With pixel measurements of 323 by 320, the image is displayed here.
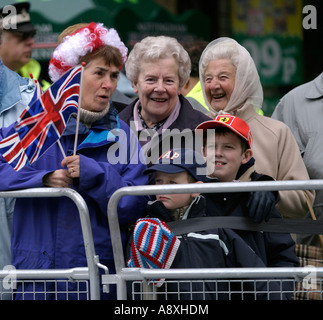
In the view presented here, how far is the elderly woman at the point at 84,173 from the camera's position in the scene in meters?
Result: 3.99

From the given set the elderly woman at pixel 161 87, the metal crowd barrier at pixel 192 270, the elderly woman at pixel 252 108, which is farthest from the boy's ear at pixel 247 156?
the metal crowd barrier at pixel 192 270

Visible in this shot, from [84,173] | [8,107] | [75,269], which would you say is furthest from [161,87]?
[75,269]

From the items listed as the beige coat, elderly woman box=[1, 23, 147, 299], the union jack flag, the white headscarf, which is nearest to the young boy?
elderly woman box=[1, 23, 147, 299]

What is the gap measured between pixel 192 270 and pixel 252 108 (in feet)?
5.05

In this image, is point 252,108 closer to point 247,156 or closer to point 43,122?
point 247,156

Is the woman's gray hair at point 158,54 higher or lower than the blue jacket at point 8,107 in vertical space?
higher

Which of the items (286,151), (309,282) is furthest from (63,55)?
(309,282)

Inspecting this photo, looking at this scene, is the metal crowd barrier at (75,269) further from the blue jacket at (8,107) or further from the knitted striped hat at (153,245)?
the blue jacket at (8,107)

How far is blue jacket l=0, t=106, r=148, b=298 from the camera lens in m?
3.99

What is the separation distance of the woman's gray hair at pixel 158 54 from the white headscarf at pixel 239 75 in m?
0.18

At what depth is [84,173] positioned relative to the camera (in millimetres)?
3939

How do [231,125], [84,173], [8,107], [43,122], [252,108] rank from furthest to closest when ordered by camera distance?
Result: [252,108]
[8,107]
[231,125]
[43,122]
[84,173]
